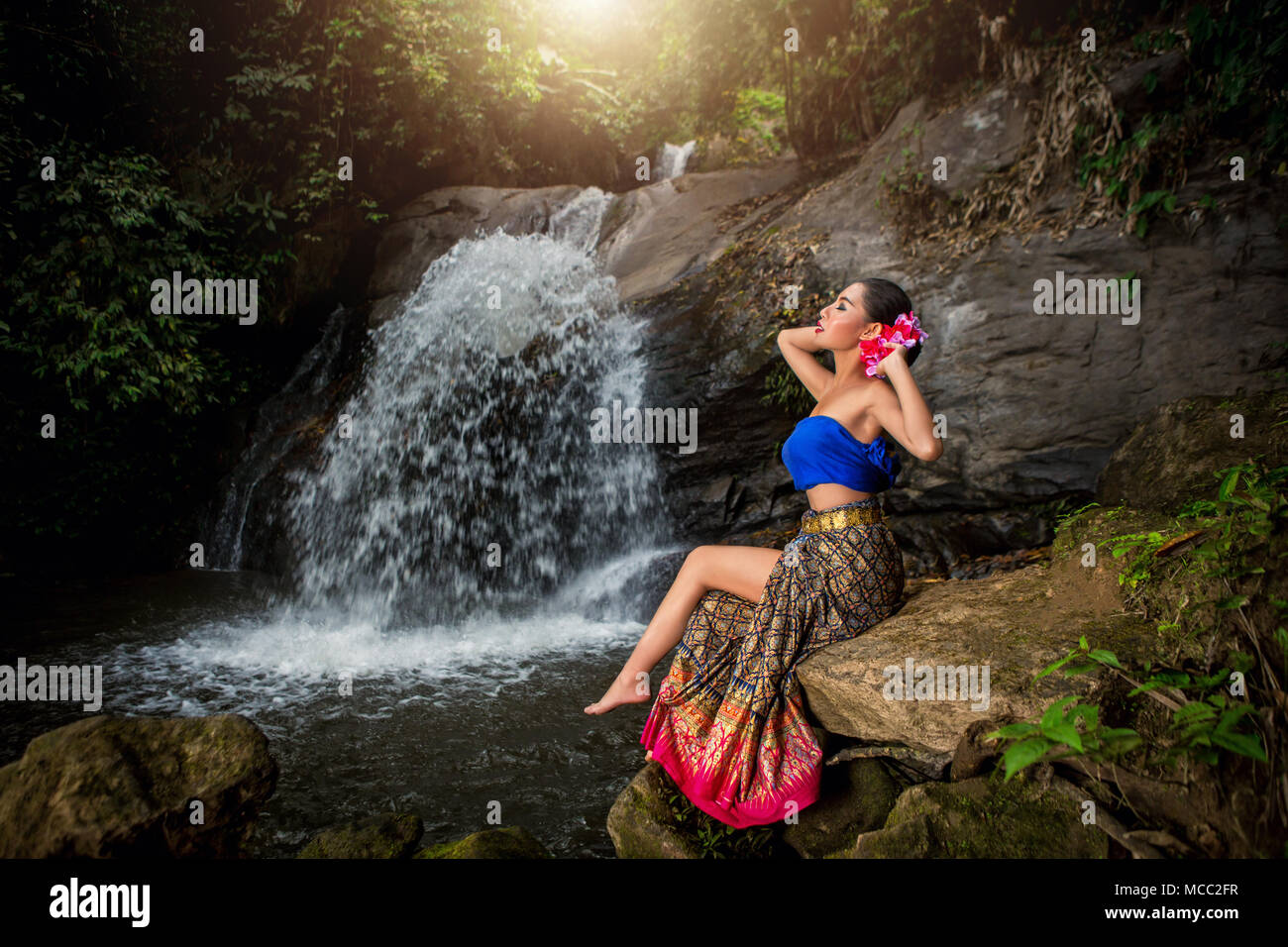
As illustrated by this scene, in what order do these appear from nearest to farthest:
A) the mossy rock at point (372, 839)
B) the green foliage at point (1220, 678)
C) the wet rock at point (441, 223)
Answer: the green foliage at point (1220, 678), the mossy rock at point (372, 839), the wet rock at point (441, 223)

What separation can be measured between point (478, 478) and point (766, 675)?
200 inches

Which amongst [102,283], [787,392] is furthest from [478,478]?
[102,283]

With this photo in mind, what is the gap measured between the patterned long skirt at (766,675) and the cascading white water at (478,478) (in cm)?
392

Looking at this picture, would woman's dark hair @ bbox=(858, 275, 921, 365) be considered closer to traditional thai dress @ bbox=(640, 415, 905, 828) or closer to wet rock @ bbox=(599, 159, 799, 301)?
traditional thai dress @ bbox=(640, 415, 905, 828)

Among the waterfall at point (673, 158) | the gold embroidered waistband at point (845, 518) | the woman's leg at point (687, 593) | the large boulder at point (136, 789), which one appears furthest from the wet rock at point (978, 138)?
the waterfall at point (673, 158)

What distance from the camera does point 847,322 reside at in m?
2.77

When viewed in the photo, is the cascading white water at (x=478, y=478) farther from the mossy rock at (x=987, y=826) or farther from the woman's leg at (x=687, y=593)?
the mossy rock at (x=987, y=826)

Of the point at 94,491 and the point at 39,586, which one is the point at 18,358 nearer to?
the point at 94,491

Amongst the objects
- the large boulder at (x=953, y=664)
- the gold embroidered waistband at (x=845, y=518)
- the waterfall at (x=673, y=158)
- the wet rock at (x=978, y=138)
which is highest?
the waterfall at (x=673, y=158)

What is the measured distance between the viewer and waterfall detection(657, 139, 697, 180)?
13.8 metres

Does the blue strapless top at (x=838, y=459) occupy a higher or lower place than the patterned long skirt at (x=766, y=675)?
higher

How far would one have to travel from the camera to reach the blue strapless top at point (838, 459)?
2.69 m

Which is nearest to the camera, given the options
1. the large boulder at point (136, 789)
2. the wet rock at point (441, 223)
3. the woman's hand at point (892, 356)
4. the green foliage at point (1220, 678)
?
the green foliage at point (1220, 678)

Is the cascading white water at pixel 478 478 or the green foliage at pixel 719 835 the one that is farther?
the cascading white water at pixel 478 478
